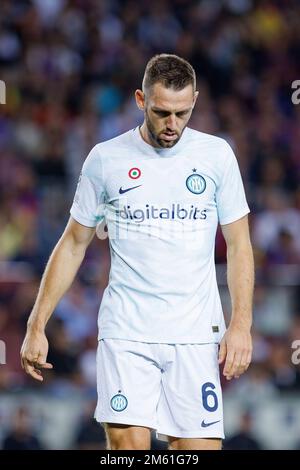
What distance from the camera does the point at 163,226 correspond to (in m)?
5.58

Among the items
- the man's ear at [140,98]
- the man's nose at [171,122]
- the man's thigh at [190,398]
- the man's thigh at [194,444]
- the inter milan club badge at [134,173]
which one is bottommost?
the man's thigh at [194,444]

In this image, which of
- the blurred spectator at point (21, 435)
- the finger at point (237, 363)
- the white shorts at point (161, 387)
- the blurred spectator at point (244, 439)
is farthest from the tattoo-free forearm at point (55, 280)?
the blurred spectator at point (244, 439)

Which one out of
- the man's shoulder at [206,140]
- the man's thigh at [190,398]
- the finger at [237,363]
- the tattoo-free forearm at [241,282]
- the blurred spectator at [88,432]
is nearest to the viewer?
the finger at [237,363]

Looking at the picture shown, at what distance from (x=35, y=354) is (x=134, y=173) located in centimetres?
100

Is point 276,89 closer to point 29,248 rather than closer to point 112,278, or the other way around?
point 29,248

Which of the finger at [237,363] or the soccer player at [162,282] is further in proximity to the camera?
the soccer player at [162,282]

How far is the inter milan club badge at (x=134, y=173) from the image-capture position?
5648 mm

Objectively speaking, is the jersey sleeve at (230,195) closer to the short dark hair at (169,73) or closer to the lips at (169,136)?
the lips at (169,136)

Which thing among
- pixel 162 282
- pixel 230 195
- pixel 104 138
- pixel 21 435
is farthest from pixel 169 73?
pixel 104 138

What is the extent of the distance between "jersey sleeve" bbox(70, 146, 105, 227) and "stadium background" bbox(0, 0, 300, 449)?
3.86 metres

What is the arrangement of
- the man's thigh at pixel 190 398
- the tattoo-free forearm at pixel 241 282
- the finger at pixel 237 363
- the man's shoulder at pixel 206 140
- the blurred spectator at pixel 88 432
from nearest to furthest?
the finger at pixel 237 363 → the tattoo-free forearm at pixel 241 282 → the man's thigh at pixel 190 398 → the man's shoulder at pixel 206 140 → the blurred spectator at pixel 88 432

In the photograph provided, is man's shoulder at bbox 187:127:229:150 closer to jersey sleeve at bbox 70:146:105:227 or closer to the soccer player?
the soccer player

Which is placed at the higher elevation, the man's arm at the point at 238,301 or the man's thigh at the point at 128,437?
the man's arm at the point at 238,301
